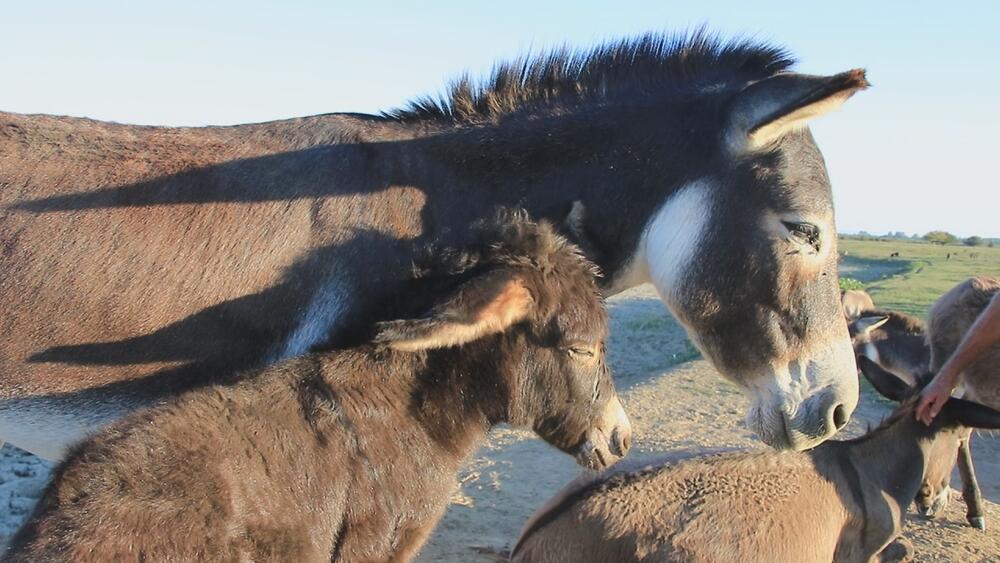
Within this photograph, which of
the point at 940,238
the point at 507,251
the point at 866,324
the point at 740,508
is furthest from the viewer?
the point at 940,238

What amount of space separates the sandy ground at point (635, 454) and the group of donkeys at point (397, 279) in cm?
344

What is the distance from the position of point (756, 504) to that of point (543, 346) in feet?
7.82

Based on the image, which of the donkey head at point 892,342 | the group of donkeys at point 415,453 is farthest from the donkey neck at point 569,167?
the donkey head at point 892,342

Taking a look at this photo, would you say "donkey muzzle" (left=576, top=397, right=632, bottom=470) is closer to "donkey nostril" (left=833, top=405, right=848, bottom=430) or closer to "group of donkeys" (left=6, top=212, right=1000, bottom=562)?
"group of donkeys" (left=6, top=212, right=1000, bottom=562)

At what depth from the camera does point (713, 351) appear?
451cm

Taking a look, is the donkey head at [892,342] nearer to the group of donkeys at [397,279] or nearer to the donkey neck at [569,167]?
the group of donkeys at [397,279]

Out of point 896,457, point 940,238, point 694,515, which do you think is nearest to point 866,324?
point 896,457

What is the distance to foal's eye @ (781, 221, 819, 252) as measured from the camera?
4.23 metres

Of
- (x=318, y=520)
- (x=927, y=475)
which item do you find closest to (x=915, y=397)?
(x=927, y=475)

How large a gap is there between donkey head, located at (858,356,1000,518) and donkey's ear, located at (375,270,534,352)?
4.34 m

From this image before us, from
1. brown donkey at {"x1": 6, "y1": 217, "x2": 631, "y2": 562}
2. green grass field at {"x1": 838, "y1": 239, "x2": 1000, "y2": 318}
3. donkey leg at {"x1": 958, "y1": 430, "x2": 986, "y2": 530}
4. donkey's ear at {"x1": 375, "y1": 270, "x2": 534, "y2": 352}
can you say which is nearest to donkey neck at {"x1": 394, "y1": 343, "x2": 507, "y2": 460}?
brown donkey at {"x1": 6, "y1": 217, "x2": 631, "y2": 562}

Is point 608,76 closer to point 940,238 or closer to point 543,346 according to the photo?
point 543,346

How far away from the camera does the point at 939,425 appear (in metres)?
6.85

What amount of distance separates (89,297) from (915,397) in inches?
240
